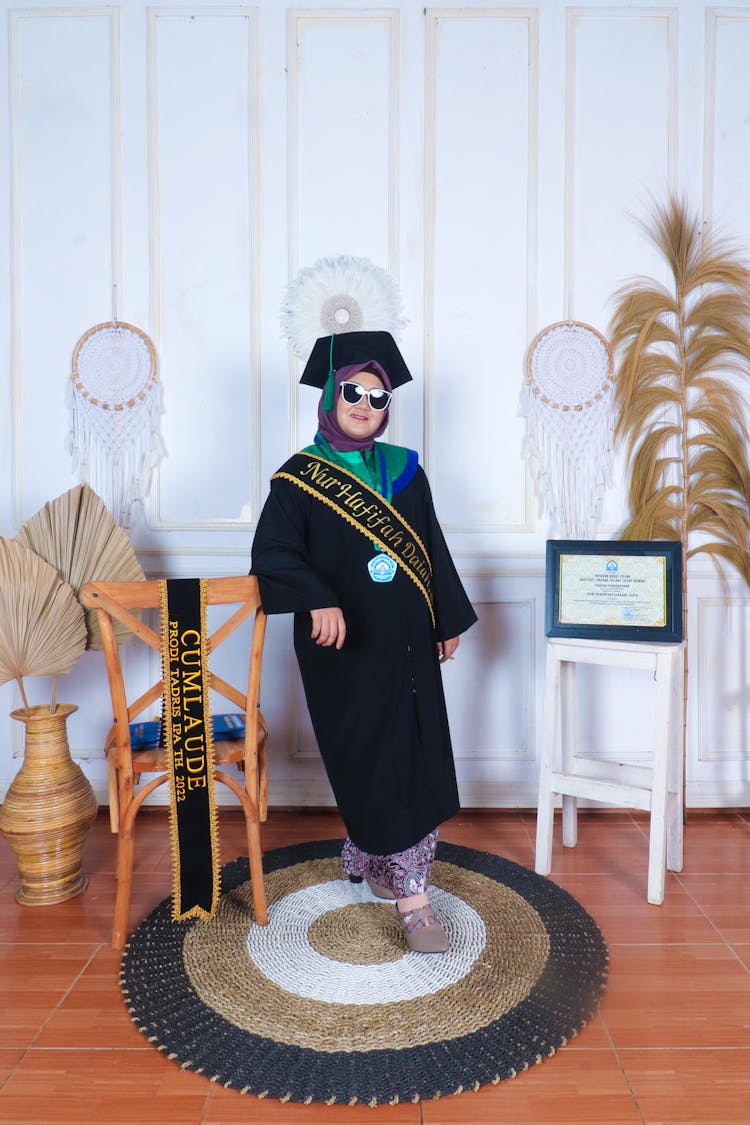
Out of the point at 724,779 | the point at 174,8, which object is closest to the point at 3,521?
the point at 174,8

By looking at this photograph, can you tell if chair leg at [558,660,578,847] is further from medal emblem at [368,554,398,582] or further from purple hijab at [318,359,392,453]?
purple hijab at [318,359,392,453]

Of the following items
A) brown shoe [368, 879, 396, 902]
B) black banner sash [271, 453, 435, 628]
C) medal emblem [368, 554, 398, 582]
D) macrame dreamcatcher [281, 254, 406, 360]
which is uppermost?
macrame dreamcatcher [281, 254, 406, 360]

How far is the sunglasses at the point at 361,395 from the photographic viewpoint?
6.88ft

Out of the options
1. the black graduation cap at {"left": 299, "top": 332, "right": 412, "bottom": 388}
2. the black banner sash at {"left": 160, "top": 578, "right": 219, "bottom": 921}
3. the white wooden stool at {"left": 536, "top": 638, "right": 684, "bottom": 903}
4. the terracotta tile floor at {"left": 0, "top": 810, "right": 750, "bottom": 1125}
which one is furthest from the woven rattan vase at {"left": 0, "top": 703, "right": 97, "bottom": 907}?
the white wooden stool at {"left": 536, "top": 638, "right": 684, "bottom": 903}

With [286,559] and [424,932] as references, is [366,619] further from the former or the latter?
[424,932]

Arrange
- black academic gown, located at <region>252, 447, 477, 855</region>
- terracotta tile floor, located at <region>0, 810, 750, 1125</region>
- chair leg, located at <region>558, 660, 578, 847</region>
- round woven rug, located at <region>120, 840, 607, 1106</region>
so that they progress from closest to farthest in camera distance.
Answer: terracotta tile floor, located at <region>0, 810, 750, 1125</region>, round woven rug, located at <region>120, 840, 607, 1106</region>, black academic gown, located at <region>252, 447, 477, 855</region>, chair leg, located at <region>558, 660, 578, 847</region>

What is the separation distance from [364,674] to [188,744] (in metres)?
0.47

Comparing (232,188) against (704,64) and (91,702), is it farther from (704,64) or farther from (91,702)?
(91,702)

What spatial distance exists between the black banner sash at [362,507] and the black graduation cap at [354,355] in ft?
0.76

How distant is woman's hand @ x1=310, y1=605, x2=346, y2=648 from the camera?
2.00 metres

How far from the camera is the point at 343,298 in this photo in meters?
2.91

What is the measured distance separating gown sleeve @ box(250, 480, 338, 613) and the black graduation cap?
0.31m

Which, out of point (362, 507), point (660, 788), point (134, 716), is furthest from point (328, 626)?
point (660, 788)

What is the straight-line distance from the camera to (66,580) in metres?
2.49
